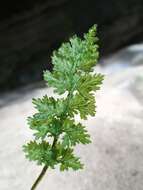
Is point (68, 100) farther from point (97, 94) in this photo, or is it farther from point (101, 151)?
point (97, 94)

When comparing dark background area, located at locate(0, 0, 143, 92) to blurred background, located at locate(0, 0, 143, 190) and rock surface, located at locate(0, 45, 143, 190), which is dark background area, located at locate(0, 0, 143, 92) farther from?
rock surface, located at locate(0, 45, 143, 190)

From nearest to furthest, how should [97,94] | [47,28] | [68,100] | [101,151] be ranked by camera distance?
[68,100], [101,151], [97,94], [47,28]

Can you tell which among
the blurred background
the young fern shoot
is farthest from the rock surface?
the young fern shoot

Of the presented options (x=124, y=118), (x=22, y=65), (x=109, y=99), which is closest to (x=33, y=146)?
(x=124, y=118)

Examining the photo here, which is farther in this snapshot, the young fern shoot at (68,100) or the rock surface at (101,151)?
the rock surface at (101,151)

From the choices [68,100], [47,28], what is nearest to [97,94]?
[68,100]

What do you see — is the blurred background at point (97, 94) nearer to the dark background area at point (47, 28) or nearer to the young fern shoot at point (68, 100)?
the dark background area at point (47, 28)

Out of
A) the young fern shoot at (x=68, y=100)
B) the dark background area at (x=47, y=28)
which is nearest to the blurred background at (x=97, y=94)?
the dark background area at (x=47, y=28)
